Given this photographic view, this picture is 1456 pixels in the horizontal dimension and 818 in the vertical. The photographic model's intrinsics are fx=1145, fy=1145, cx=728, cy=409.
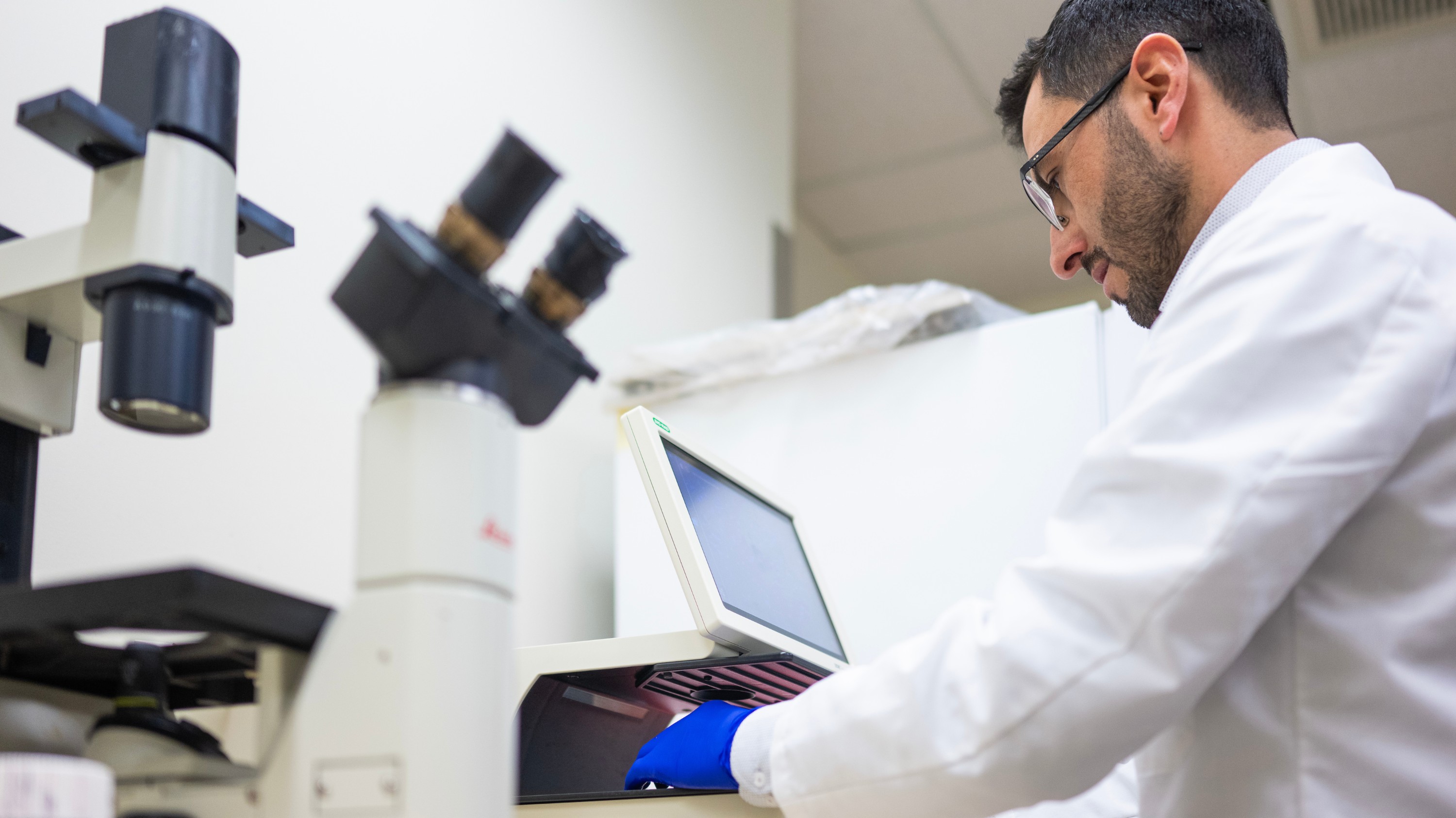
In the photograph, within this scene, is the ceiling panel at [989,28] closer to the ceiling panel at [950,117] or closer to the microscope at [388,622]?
the ceiling panel at [950,117]

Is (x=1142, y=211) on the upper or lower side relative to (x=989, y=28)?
lower

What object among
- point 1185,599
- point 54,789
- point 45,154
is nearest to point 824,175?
point 45,154

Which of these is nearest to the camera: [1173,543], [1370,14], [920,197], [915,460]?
[1173,543]

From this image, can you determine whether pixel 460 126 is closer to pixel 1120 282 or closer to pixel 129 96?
pixel 129 96

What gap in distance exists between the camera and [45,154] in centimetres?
115

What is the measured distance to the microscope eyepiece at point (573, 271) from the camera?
26.2 inches

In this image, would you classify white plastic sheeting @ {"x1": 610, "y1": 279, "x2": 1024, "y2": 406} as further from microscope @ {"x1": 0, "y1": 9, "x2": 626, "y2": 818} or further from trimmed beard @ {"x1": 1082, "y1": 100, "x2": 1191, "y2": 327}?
microscope @ {"x1": 0, "y1": 9, "x2": 626, "y2": 818}

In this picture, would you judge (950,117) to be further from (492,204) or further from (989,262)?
(492,204)

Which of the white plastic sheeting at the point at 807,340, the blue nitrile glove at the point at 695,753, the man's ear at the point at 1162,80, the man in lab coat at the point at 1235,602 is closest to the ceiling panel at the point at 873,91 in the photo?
the white plastic sheeting at the point at 807,340

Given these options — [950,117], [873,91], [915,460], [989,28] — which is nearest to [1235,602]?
[915,460]

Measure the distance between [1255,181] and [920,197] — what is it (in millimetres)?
2662

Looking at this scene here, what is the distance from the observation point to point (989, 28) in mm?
3021

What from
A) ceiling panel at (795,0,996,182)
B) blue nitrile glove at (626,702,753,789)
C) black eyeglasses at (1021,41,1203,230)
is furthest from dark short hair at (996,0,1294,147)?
ceiling panel at (795,0,996,182)

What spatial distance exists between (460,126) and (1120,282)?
101cm
